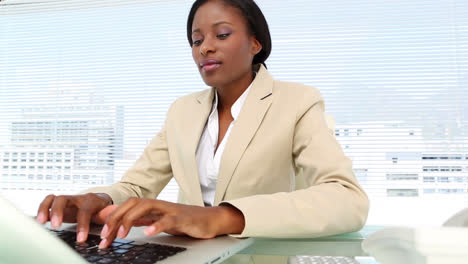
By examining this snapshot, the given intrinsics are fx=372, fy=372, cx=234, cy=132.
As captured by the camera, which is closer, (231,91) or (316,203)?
(316,203)

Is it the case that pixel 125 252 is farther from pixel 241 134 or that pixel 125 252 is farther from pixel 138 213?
pixel 241 134

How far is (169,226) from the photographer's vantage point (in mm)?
567

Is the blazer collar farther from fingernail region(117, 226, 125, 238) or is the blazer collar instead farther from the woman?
fingernail region(117, 226, 125, 238)

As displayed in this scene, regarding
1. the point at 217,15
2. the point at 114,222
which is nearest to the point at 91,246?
the point at 114,222

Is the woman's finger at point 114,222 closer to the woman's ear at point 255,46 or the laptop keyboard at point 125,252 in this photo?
the laptop keyboard at point 125,252

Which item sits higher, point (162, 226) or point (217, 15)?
point (217, 15)

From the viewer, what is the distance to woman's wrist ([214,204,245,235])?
24.2 inches

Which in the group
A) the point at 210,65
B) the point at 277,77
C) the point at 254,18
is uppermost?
the point at 254,18

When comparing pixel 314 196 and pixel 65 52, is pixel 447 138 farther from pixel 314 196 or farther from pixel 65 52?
pixel 65 52

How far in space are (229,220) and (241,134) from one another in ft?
1.24

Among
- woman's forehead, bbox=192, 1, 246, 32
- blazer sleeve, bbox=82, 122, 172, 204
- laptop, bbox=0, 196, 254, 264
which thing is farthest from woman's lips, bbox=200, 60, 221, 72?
laptop, bbox=0, 196, 254, 264

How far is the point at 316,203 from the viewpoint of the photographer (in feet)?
2.26

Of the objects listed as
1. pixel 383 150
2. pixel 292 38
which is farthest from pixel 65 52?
pixel 383 150

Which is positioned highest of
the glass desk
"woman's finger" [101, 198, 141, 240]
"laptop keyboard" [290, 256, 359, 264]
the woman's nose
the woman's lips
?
the woman's nose
